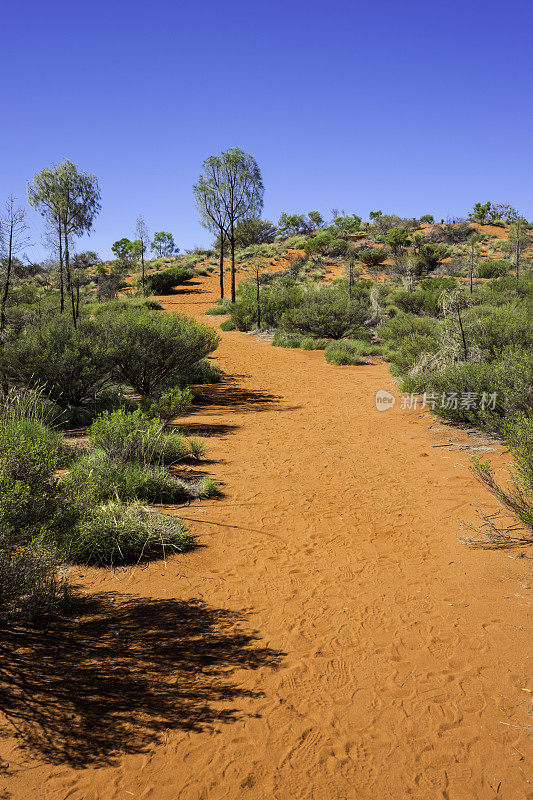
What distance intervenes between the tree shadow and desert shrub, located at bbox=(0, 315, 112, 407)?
251 inches

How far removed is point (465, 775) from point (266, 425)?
7635 millimetres

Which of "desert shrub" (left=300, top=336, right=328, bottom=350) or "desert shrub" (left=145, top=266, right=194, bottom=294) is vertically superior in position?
"desert shrub" (left=145, top=266, right=194, bottom=294)

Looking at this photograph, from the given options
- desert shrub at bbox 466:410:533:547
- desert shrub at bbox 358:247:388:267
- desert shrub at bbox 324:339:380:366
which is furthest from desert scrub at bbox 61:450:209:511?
desert shrub at bbox 358:247:388:267

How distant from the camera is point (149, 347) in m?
11.2

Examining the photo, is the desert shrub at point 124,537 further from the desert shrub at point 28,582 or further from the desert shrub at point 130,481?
the desert shrub at point 28,582

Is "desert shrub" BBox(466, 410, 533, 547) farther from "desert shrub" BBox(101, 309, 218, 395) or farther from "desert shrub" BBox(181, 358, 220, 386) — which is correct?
"desert shrub" BBox(181, 358, 220, 386)

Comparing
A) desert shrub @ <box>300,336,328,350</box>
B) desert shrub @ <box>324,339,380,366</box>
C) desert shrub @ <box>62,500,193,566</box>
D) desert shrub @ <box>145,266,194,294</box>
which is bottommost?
desert shrub @ <box>62,500,193,566</box>

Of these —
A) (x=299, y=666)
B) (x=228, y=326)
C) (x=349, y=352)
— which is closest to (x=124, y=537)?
(x=299, y=666)

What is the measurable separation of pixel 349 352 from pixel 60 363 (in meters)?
11.0

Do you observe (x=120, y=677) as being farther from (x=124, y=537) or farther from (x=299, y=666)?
(x=124, y=537)

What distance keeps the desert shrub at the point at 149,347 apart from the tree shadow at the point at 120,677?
7.47 meters

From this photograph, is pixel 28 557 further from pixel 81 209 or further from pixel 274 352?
pixel 81 209

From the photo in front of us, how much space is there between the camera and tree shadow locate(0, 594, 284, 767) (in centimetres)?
271

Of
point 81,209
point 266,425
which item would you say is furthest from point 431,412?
point 81,209
